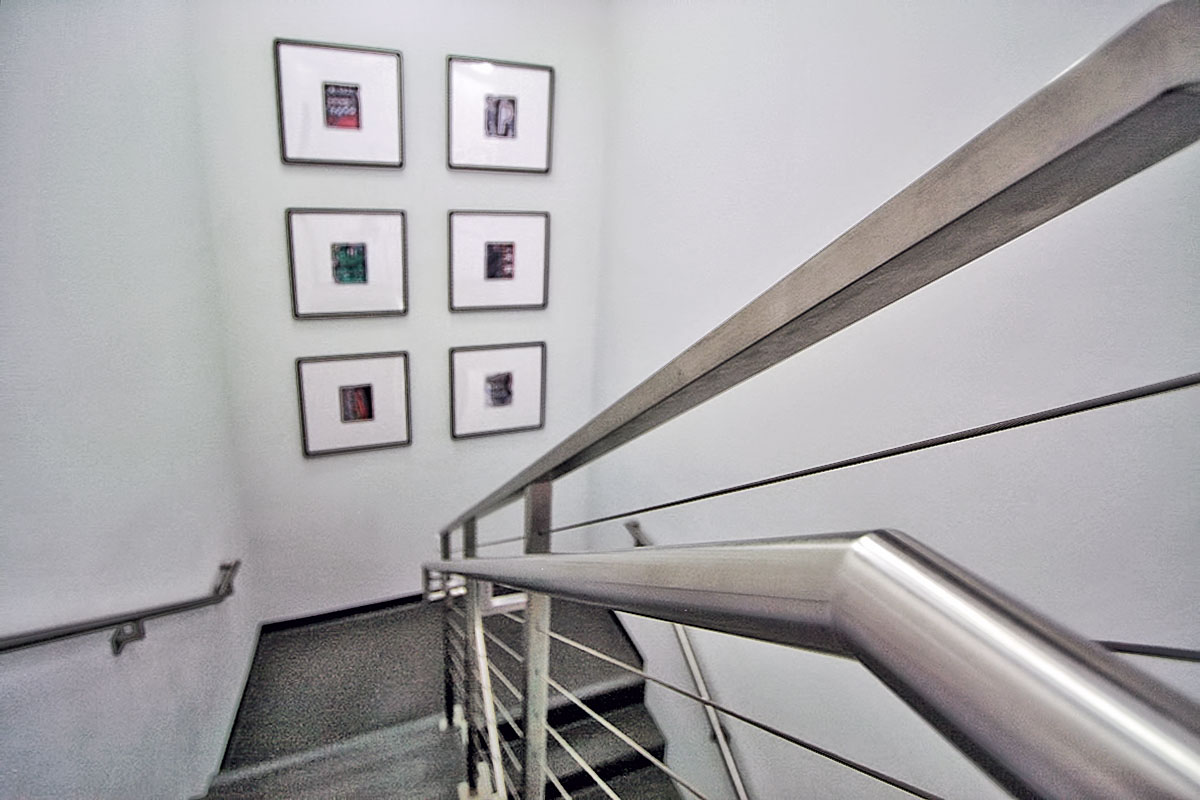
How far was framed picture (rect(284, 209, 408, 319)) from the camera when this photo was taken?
290cm

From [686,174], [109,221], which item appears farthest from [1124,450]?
[109,221]

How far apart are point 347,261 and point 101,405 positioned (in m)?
1.60

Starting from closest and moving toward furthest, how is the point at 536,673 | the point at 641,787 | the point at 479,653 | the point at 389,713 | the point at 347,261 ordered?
1. the point at 536,673
2. the point at 479,653
3. the point at 641,787
4. the point at 389,713
5. the point at 347,261

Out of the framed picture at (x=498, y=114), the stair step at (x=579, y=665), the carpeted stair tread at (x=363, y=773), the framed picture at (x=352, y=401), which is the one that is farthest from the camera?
the framed picture at (x=352, y=401)

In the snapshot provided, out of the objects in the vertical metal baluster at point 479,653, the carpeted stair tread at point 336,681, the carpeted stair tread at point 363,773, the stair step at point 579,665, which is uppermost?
the vertical metal baluster at point 479,653

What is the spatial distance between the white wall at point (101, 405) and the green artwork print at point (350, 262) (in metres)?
0.63

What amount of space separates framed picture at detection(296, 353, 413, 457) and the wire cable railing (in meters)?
2.89

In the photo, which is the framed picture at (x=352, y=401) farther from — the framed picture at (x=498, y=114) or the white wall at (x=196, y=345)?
the framed picture at (x=498, y=114)

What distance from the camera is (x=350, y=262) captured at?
2.99 metres

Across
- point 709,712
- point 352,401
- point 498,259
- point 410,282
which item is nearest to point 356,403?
point 352,401

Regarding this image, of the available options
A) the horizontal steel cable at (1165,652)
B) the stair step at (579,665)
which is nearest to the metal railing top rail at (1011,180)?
the horizontal steel cable at (1165,652)

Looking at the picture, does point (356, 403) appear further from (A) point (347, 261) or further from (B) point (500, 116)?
(B) point (500, 116)

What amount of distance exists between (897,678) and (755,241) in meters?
1.87

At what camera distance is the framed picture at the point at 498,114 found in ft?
9.65
